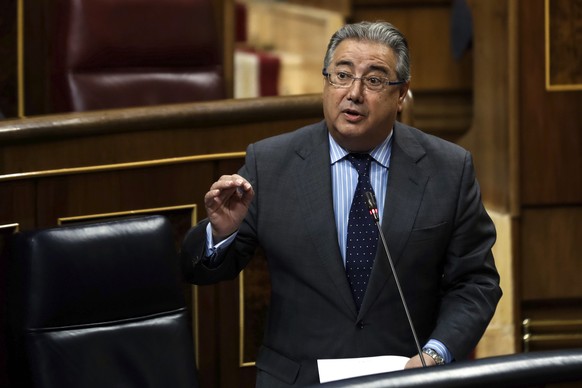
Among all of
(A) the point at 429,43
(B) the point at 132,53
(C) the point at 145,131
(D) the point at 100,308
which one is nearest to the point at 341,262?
(D) the point at 100,308

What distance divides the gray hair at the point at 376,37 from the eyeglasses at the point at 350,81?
2 centimetres

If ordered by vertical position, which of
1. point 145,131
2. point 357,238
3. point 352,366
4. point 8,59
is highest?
point 8,59

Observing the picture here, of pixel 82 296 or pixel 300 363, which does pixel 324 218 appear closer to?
pixel 300 363

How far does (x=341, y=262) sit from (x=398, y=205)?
8 centimetres

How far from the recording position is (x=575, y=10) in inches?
75.9

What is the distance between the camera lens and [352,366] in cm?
111

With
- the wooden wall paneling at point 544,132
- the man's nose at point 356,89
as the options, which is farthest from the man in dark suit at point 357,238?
the wooden wall paneling at point 544,132

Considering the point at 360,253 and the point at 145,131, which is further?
the point at 145,131

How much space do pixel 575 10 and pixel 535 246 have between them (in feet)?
1.25

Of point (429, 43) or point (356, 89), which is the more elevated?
point (429, 43)

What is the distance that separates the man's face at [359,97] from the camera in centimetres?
115

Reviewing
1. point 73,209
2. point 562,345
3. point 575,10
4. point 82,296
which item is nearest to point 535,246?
point 562,345

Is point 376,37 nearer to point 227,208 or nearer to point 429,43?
point 227,208

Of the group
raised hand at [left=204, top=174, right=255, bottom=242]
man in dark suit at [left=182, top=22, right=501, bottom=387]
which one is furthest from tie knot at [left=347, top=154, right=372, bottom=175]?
raised hand at [left=204, top=174, right=255, bottom=242]
